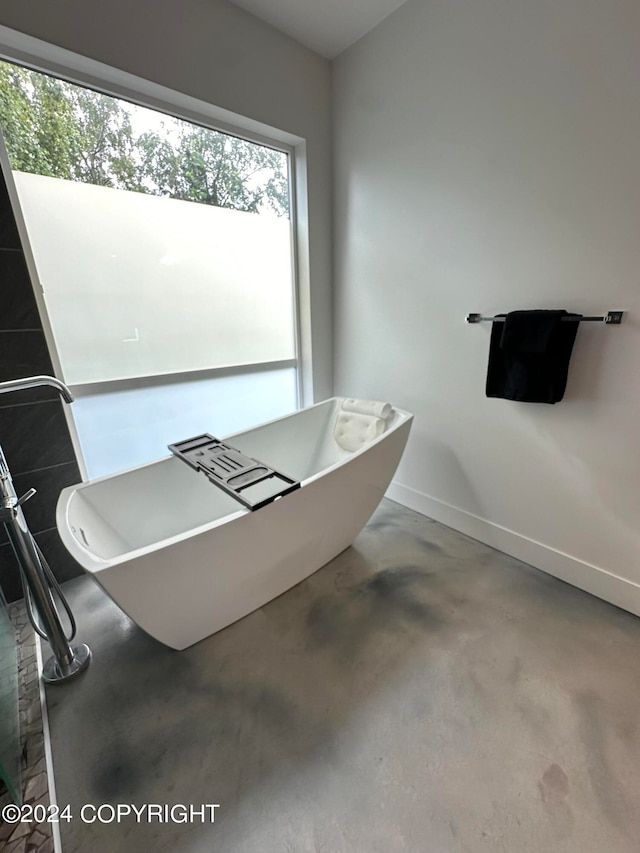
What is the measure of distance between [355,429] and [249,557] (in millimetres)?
1113

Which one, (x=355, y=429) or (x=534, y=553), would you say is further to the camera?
(x=355, y=429)

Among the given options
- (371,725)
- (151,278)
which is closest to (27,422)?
(151,278)

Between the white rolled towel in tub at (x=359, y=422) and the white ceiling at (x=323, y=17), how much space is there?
2.05 metres

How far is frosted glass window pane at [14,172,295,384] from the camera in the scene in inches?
66.6

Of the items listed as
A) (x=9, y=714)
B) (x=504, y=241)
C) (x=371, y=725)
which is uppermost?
(x=504, y=241)

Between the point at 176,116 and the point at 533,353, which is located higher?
the point at 176,116

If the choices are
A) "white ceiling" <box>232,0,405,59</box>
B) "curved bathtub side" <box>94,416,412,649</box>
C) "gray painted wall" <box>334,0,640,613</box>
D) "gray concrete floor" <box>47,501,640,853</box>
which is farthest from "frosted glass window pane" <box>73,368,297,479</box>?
"white ceiling" <box>232,0,405,59</box>

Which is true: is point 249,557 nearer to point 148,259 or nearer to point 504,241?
point 148,259

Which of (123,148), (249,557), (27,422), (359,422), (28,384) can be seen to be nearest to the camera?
(28,384)

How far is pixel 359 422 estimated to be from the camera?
2273 mm

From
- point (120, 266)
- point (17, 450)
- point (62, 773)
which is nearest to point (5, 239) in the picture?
point (120, 266)

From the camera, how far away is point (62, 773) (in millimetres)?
1108

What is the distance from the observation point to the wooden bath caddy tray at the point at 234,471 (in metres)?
1.42

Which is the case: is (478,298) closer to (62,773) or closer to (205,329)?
(205,329)
